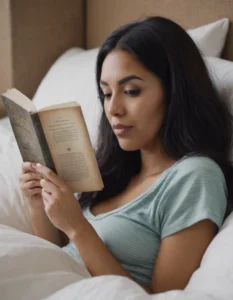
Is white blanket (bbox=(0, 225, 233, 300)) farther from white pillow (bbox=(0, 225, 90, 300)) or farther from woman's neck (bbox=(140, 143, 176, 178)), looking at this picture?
woman's neck (bbox=(140, 143, 176, 178))

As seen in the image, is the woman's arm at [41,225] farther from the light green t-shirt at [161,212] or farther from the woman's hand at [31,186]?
the light green t-shirt at [161,212]

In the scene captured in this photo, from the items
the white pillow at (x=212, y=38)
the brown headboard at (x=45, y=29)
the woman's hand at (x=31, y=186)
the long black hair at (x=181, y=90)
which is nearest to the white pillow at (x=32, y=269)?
the woman's hand at (x=31, y=186)

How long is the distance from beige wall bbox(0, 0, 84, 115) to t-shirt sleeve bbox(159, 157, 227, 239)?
3.75ft

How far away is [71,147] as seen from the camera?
1.06 meters

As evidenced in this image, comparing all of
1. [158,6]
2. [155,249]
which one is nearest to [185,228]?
[155,249]

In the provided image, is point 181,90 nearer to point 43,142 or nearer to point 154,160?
point 154,160

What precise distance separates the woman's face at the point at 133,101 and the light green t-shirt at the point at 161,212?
0.10m

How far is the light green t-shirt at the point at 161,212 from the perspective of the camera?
0.99 meters

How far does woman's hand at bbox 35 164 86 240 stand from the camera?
1.04m

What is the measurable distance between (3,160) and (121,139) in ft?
1.66

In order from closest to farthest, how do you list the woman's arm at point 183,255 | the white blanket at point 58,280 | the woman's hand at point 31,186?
the white blanket at point 58,280 → the woman's arm at point 183,255 → the woman's hand at point 31,186

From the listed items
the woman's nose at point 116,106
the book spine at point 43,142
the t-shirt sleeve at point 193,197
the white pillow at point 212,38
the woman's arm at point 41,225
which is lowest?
the woman's arm at point 41,225

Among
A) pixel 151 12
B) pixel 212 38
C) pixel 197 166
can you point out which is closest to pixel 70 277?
pixel 197 166

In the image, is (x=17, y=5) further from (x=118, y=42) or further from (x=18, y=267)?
(x=18, y=267)
